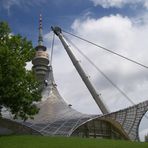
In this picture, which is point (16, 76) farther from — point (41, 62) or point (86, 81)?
point (41, 62)

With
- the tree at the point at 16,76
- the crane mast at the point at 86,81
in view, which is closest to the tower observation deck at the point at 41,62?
the crane mast at the point at 86,81

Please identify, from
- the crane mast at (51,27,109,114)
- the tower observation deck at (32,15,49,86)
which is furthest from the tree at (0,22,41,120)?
the tower observation deck at (32,15,49,86)

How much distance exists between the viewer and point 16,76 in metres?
34.8

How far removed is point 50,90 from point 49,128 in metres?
29.6

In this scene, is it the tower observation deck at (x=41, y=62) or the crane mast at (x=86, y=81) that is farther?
the tower observation deck at (x=41, y=62)

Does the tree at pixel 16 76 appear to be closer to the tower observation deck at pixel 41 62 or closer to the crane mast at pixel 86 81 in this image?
the crane mast at pixel 86 81

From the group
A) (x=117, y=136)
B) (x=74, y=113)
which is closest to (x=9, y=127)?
(x=74, y=113)

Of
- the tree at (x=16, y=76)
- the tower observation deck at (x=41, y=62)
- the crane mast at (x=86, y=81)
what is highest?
the tower observation deck at (x=41, y=62)

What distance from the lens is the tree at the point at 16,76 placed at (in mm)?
34312

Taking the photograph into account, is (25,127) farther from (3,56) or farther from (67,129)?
(3,56)

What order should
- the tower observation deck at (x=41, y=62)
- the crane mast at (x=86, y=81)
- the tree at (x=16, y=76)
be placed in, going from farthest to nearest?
the tower observation deck at (x=41, y=62), the crane mast at (x=86, y=81), the tree at (x=16, y=76)

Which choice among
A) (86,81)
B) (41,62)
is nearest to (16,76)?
(86,81)

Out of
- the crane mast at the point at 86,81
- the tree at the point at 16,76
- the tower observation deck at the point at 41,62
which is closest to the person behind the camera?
the tree at the point at 16,76

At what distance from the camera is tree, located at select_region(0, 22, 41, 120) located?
3431 cm
